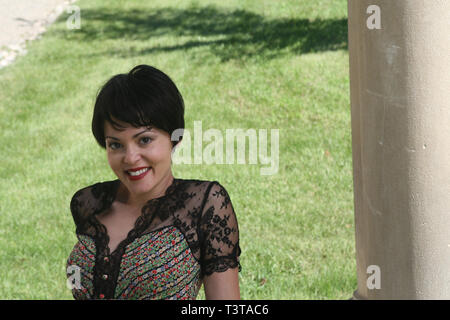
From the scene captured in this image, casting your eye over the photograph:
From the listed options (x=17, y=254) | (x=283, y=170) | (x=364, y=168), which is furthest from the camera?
(x=283, y=170)

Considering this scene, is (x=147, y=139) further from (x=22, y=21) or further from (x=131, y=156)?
(x=22, y=21)

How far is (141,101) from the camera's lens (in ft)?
8.37

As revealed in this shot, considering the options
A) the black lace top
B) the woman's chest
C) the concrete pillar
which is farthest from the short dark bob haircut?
the concrete pillar

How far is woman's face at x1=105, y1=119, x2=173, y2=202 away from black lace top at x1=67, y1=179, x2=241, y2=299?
122 mm

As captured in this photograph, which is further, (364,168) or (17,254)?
(17,254)

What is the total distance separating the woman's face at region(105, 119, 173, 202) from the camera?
2557 mm

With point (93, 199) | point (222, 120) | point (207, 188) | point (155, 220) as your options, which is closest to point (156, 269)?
point (155, 220)

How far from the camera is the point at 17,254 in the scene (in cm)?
630

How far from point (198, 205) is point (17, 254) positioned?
4106 millimetres

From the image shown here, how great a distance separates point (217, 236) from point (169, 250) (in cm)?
18
